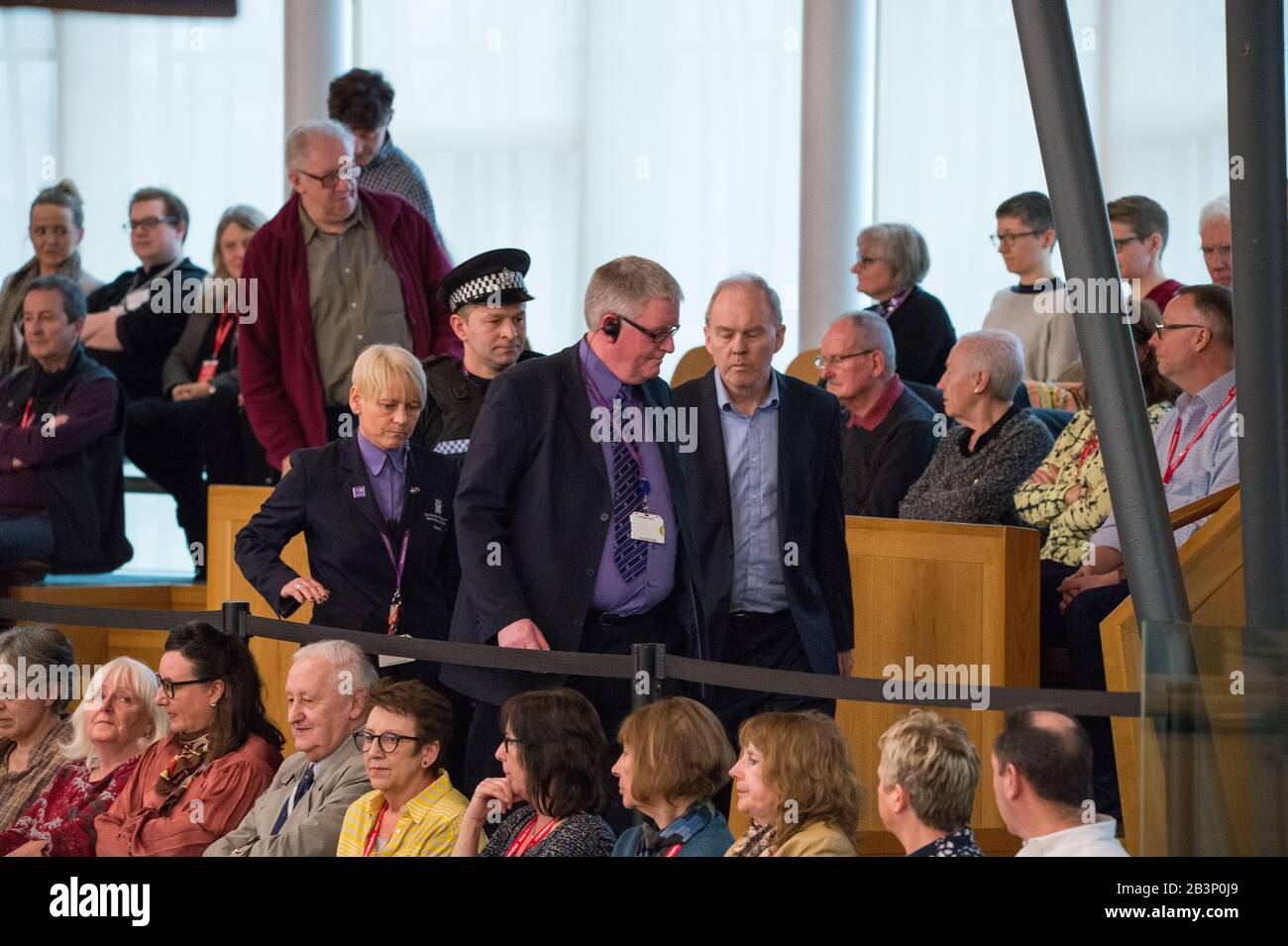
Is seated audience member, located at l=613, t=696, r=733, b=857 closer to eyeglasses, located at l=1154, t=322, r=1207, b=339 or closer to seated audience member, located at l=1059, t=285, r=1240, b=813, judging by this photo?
seated audience member, located at l=1059, t=285, r=1240, b=813

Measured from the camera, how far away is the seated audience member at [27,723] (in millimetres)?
4969

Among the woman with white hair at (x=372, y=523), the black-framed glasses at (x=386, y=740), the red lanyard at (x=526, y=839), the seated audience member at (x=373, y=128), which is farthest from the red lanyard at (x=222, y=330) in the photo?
the red lanyard at (x=526, y=839)

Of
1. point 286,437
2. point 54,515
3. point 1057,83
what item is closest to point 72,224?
point 54,515

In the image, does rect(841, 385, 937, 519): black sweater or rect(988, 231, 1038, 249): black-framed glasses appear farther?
rect(988, 231, 1038, 249): black-framed glasses

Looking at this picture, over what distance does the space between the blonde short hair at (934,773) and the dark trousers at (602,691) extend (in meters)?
0.96

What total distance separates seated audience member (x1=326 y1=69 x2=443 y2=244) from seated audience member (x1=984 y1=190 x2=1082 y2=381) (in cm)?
204

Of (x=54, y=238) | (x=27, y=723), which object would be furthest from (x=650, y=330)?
(x=54, y=238)

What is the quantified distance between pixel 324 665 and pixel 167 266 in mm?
3639

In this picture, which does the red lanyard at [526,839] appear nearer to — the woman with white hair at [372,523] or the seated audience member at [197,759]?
the seated audience member at [197,759]

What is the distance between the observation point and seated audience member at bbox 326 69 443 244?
6555mm

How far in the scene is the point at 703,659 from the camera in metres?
4.12

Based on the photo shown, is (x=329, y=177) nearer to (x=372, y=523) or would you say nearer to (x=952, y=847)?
(x=372, y=523)

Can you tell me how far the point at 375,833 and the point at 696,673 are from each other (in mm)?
796

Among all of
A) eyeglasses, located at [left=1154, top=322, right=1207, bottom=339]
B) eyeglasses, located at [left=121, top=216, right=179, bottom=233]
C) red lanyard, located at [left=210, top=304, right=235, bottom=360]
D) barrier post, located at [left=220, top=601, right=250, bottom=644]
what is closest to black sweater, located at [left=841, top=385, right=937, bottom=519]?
eyeglasses, located at [left=1154, top=322, right=1207, bottom=339]
